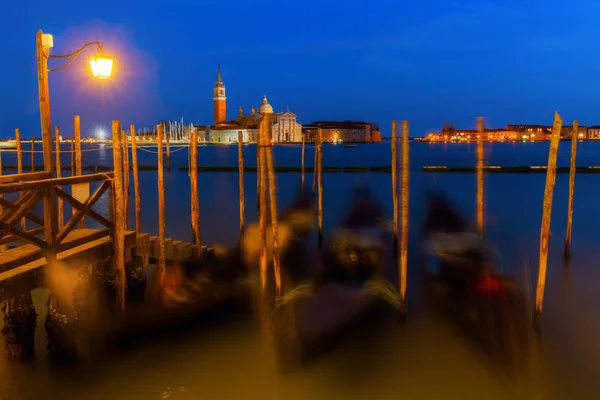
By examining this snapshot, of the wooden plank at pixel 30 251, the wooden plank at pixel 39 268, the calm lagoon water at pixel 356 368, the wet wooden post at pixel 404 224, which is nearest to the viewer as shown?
the wooden plank at pixel 39 268

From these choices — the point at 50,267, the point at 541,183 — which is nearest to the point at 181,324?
the point at 50,267

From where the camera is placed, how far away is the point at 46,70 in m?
5.22

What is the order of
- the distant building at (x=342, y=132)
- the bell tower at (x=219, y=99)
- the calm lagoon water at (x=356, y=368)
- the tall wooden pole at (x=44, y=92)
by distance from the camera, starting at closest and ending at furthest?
the calm lagoon water at (x=356, y=368), the tall wooden pole at (x=44, y=92), the bell tower at (x=219, y=99), the distant building at (x=342, y=132)

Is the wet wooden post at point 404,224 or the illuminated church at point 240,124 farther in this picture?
the illuminated church at point 240,124

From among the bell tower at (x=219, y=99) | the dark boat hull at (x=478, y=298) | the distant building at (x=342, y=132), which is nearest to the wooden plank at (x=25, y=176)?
the dark boat hull at (x=478, y=298)

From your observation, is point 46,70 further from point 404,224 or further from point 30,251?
point 404,224

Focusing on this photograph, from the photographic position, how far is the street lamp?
5.12 meters

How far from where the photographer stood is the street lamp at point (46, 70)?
202 inches

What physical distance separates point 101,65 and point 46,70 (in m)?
0.57

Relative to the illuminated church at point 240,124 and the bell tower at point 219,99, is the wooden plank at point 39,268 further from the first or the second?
the bell tower at point 219,99

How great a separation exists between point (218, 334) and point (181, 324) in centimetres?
53

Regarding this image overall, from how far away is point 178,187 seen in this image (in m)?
24.8

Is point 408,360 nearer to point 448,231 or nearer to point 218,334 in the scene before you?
point 218,334

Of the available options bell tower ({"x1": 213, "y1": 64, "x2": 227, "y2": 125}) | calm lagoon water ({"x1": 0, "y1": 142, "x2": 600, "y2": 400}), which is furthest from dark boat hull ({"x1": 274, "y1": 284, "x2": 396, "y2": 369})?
bell tower ({"x1": 213, "y1": 64, "x2": 227, "y2": 125})
